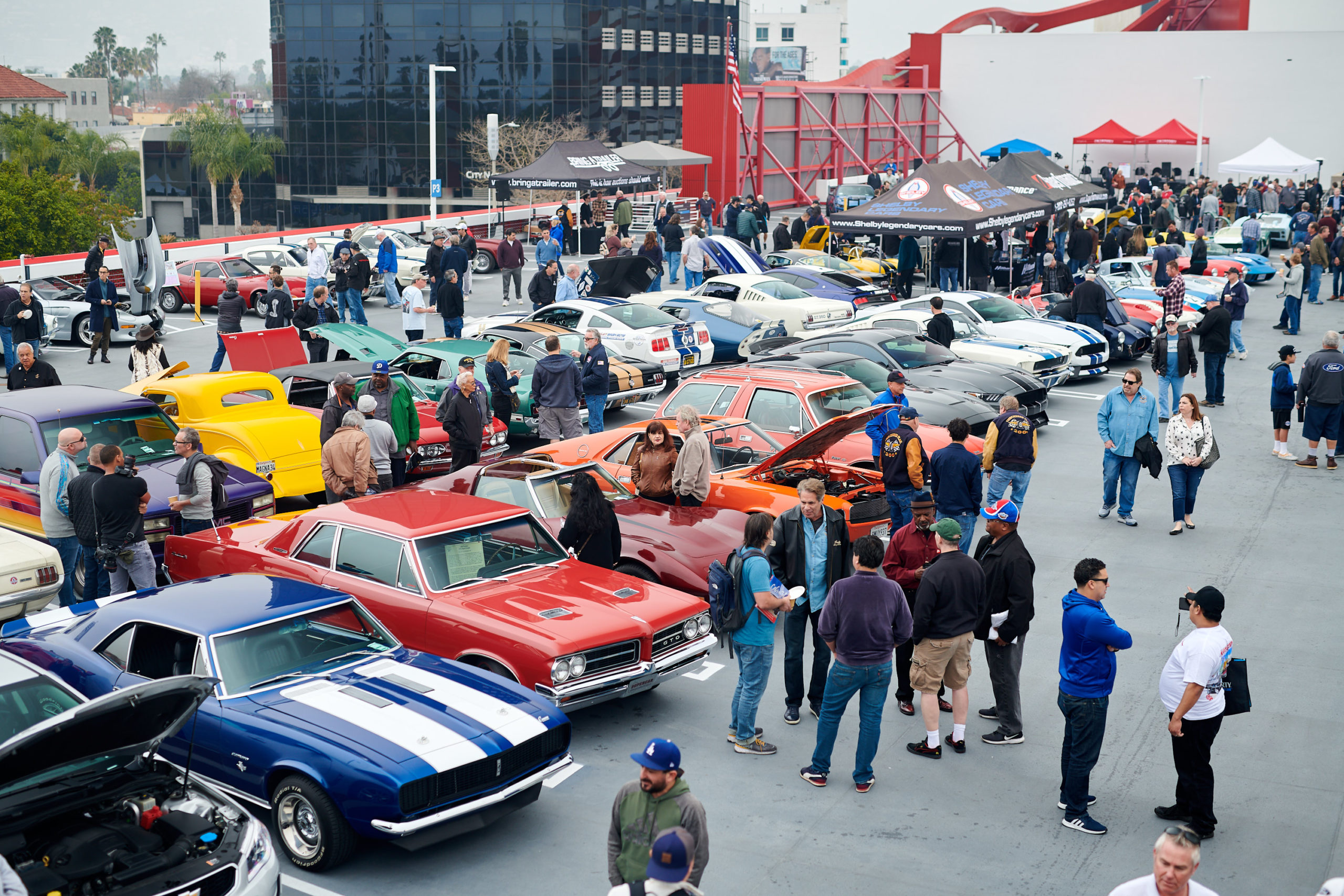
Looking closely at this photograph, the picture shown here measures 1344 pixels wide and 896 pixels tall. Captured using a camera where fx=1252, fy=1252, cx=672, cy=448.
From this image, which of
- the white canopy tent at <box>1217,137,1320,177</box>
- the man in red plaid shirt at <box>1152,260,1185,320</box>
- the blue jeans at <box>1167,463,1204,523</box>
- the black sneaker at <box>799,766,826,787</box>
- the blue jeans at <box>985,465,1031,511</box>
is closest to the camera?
the black sneaker at <box>799,766,826,787</box>

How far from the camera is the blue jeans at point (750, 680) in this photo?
27.0 feet

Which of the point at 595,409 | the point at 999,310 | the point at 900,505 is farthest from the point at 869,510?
the point at 999,310

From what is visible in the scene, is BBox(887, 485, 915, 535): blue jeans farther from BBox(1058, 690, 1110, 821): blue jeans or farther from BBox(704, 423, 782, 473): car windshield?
BBox(1058, 690, 1110, 821): blue jeans

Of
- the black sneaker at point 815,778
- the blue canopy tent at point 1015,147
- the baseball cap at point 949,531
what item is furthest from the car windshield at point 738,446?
the blue canopy tent at point 1015,147

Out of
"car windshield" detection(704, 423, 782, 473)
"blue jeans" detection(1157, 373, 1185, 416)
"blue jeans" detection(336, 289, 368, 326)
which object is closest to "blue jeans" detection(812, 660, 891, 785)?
"car windshield" detection(704, 423, 782, 473)

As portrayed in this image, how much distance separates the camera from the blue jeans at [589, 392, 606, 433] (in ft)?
53.3

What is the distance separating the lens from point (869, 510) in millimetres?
11523

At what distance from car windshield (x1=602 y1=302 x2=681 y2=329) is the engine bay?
13.8 meters

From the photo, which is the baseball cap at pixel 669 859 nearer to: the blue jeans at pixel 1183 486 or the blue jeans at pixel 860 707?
the blue jeans at pixel 860 707

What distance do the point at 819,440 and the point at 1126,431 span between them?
12.6ft

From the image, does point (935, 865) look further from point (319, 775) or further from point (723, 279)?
point (723, 279)

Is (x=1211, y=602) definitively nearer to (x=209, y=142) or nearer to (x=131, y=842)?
(x=131, y=842)

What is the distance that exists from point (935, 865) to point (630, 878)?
2.32 m

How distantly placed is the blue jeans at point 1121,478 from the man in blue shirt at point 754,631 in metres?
6.50
